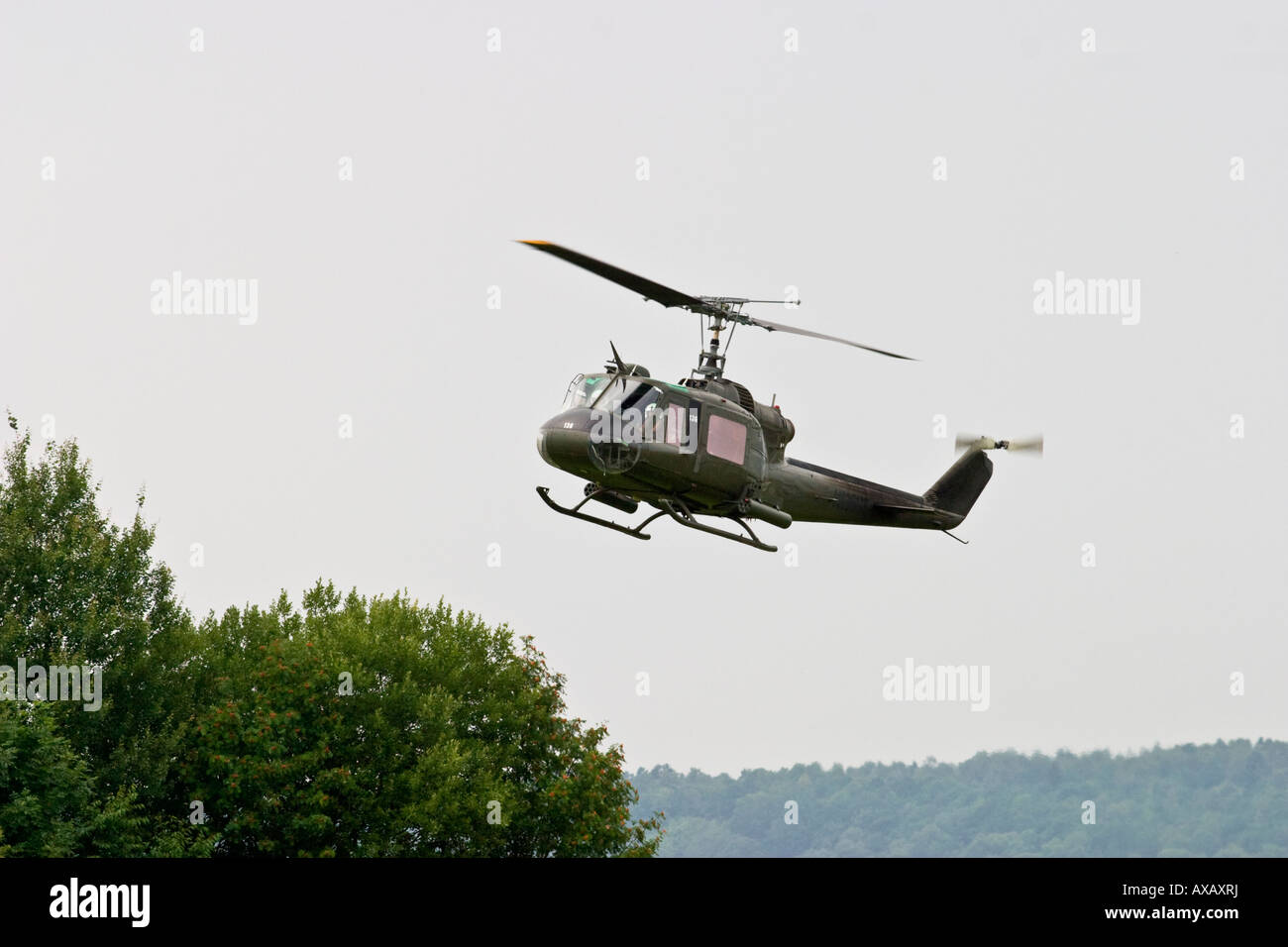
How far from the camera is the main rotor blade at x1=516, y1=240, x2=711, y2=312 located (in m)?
31.2

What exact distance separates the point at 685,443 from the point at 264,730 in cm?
2587

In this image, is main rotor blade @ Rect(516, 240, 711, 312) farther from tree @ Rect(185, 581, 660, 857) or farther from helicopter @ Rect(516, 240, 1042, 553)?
tree @ Rect(185, 581, 660, 857)

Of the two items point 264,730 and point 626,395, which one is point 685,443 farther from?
point 264,730

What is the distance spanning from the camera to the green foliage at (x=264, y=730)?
5303 centimetres

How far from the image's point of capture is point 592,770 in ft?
196

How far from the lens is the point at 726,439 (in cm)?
3353

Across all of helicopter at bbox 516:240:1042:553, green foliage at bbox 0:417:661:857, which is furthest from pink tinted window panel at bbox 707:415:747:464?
green foliage at bbox 0:417:661:857

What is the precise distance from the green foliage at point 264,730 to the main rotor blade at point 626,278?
23.2 m

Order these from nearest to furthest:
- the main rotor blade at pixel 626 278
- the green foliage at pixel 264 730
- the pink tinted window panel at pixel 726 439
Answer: the main rotor blade at pixel 626 278 → the pink tinted window panel at pixel 726 439 → the green foliage at pixel 264 730

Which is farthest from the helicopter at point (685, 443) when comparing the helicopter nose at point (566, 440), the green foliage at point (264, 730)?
the green foliage at point (264, 730)

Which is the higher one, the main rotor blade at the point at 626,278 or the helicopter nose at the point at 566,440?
the main rotor blade at the point at 626,278

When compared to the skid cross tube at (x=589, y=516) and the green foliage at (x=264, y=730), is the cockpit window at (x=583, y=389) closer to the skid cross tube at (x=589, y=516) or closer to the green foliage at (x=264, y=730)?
the skid cross tube at (x=589, y=516)
